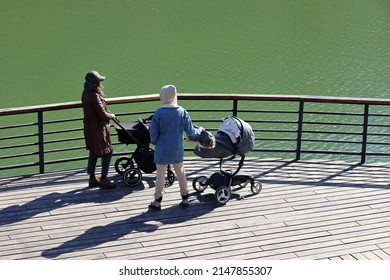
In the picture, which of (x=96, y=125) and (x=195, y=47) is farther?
(x=195, y=47)

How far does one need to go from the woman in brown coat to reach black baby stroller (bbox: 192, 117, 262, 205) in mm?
1048

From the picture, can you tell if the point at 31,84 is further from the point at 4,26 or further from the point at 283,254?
the point at 283,254

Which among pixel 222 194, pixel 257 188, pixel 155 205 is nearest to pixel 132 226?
pixel 155 205

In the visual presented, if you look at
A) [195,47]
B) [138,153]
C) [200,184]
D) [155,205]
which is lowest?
[155,205]

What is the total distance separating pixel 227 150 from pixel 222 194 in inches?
19.9

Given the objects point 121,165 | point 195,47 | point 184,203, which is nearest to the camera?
point 184,203

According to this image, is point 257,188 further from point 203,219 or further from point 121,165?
point 121,165

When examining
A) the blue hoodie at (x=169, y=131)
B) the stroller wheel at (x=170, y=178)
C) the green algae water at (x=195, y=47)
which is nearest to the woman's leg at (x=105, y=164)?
the stroller wheel at (x=170, y=178)

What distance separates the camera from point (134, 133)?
9.01 m

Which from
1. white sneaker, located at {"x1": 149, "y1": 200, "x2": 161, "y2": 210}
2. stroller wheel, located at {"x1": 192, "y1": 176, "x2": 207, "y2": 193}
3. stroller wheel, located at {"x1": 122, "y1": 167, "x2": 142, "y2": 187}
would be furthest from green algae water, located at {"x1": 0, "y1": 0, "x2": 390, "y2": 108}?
white sneaker, located at {"x1": 149, "y1": 200, "x2": 161, "y2": 210}

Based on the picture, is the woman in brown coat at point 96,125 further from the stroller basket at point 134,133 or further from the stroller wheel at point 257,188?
the stroller wheel at point 257,188

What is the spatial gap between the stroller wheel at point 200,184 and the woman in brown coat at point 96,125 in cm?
97

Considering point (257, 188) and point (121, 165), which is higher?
point (121, 165)
